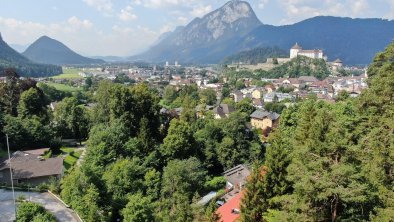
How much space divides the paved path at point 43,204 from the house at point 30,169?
9.08 feet

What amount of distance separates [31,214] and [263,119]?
33987 mm

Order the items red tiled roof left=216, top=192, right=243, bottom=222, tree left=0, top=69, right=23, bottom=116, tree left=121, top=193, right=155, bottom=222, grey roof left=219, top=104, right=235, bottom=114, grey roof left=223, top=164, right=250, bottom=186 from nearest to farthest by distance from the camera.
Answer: tree left=121, top=193, right=155, bottom=222, red tiled roof left=216, top=192, right=243, bottom=222, grey roof left=223, top=164, right=250, bottom=186, tree left=0, top=69, right=23, bottom=116, grey roof left=219, top=104, right=235, bottom=114

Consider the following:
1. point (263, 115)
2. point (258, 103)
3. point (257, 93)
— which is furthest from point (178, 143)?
point (257, 93)

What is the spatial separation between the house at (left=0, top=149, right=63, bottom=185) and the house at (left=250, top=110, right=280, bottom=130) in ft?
85.0

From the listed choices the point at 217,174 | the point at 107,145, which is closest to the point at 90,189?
the point at 107,145

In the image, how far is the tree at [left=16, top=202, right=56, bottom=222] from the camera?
15594 mm

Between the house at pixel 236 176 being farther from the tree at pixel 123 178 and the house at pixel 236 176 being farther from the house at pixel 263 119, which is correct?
the house at pixel 263 119

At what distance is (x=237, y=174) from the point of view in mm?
25844

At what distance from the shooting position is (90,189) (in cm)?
1700

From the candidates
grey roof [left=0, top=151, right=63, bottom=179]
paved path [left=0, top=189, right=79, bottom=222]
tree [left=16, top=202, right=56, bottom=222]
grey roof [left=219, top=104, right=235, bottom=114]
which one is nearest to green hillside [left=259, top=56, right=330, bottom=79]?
grey roof [left=219, top=104, right=235, bottom=114]

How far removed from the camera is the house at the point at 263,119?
147 feet

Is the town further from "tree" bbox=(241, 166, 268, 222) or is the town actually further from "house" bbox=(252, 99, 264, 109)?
"house" bbox=(252, 99, 264, 109)

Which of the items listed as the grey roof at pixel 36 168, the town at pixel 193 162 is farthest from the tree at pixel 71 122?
the grey roof at pixel 36 168

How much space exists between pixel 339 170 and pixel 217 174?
20.5 metres
